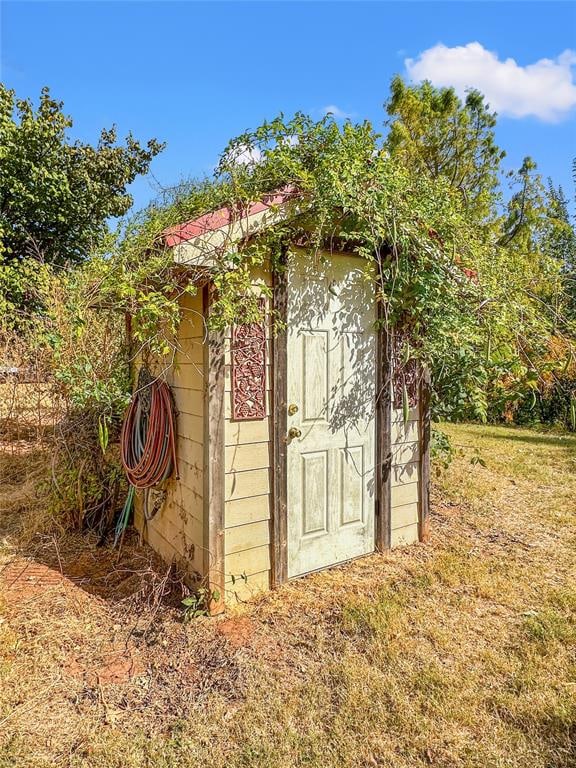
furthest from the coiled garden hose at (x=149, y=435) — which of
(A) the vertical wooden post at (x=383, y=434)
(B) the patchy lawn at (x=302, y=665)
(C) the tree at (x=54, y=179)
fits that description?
(C) the tree at (x=54, y=179)

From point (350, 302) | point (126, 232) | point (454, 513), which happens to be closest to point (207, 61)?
point (126, 232)

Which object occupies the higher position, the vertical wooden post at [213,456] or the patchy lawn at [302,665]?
the vertical wooden post at [213,456]

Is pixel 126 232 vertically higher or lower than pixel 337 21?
lower

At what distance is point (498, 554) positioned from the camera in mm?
3715

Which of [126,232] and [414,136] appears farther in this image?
[414,136]

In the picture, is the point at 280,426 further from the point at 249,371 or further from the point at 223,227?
the point at 223,227

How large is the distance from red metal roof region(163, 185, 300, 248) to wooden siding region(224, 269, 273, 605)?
1.18 ft

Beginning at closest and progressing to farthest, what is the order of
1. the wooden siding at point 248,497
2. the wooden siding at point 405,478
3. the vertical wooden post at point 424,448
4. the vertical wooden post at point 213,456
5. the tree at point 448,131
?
the vertical wooden post at point 213,456 < the wooden siding at point 248,497 < the wooden siding at point 405,478 < the vertical wooden post at point 424,448 < the tree at point 448,131

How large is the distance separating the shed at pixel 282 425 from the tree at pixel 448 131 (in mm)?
12217

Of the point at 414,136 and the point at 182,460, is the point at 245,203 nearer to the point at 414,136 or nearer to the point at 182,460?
the point at 182,460

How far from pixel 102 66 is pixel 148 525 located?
16.9ft

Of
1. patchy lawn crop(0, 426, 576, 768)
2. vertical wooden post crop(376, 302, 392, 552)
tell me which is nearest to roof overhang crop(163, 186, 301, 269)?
vertical wooden post crop(376, 302, 392, 552)

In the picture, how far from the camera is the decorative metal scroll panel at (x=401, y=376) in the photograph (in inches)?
140

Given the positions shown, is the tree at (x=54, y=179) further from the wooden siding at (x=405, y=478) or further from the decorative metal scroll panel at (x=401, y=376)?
the wooden siding at (x=405, y=478)
